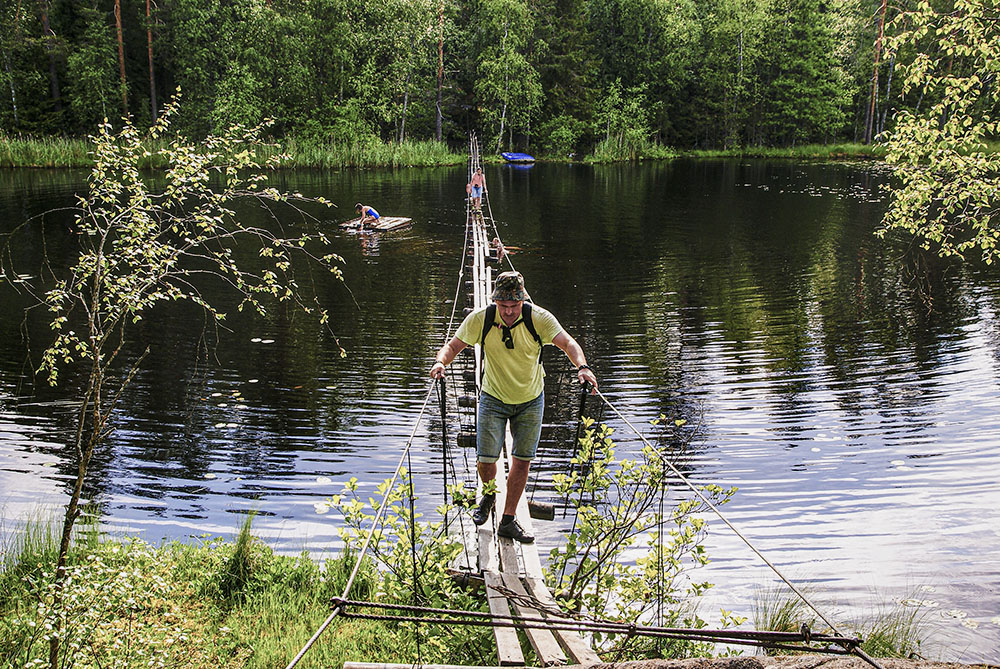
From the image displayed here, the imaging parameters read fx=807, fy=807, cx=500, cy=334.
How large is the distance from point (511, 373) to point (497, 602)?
134 centimetres

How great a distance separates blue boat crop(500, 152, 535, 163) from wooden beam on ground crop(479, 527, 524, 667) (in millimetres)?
47903

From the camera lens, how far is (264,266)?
19.3m

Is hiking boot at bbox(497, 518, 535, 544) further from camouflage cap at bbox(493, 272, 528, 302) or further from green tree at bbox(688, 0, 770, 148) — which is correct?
green tree at bbox(688, 0, 770, 148)

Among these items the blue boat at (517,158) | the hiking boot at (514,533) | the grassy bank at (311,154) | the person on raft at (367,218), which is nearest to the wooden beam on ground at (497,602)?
the hiking boot at (514,533)

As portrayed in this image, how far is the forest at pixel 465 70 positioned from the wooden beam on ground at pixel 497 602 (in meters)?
38.2

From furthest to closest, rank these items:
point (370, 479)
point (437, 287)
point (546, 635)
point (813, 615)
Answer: point (437, 287)
point (370, 479)
point (813, 615)
point (546, 635)

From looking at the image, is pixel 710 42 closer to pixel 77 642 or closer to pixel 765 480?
pixel 765 480

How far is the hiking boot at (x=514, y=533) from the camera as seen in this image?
504 cm

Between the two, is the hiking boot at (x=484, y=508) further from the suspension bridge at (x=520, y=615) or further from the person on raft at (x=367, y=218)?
the person on raft at (x=367, y=218)

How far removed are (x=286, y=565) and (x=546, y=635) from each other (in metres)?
2.77

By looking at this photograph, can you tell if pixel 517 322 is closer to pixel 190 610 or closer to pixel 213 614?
pixel 213 614

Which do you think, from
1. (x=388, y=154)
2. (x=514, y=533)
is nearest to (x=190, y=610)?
(x=514, y=533)

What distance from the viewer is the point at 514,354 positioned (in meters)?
4.85

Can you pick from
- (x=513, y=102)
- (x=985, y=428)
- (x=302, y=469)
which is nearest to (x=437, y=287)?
(x=302, y=469)
